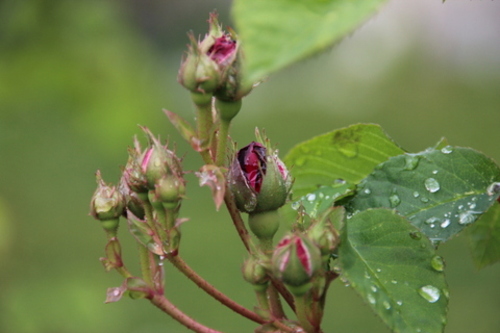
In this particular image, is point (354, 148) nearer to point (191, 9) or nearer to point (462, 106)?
point (462, 106)

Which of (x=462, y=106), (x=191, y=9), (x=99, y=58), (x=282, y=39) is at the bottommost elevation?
(x=462, y=106)

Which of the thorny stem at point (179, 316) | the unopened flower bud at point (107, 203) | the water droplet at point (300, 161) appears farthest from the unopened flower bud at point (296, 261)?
the water droplet at point (300, 161)

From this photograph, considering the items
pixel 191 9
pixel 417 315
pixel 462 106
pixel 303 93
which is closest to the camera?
pixel 417 315

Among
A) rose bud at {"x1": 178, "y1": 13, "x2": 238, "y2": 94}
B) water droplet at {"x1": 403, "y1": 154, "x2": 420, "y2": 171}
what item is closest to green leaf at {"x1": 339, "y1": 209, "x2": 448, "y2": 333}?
water droplet at {"x1": 403, "y1": 154, "x2": 420, "y2": 171}

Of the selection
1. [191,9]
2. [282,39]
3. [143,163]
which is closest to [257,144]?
[143,163]

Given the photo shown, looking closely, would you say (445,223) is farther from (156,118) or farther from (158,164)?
(156,118)

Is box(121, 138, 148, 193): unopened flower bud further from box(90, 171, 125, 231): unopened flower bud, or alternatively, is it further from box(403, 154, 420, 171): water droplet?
box(403, 154, 420, 171): water droplet
